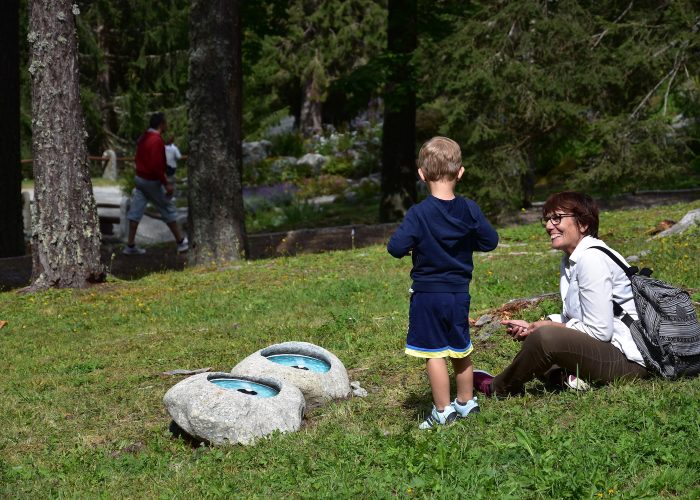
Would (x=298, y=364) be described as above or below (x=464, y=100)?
below

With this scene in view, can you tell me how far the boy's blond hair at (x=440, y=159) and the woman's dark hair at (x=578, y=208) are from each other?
69 centimetres

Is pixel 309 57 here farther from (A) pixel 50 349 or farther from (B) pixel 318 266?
(A) pixel 50 349

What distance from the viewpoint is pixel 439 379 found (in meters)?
5.62

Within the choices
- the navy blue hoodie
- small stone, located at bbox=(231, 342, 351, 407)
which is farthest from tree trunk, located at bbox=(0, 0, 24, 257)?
the navy blue hoodie

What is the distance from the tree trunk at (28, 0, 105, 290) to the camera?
12438 millimetres

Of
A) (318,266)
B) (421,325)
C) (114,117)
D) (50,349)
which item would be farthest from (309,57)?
(421,325)

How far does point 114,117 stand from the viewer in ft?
131

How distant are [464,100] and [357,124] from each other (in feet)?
61.1

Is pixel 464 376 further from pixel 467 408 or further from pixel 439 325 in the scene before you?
pixel 439 325

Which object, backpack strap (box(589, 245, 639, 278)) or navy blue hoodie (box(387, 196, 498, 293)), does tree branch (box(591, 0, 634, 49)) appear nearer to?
backpack strap (box(589, 245, 639, 278))

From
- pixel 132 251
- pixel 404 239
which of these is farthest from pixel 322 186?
pixel 404 239

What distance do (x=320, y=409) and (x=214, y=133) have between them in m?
8.53

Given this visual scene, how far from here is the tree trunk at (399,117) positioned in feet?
60.3

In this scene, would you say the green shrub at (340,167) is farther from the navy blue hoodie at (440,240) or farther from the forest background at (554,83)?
the navy blue hoodie at (440,240)
